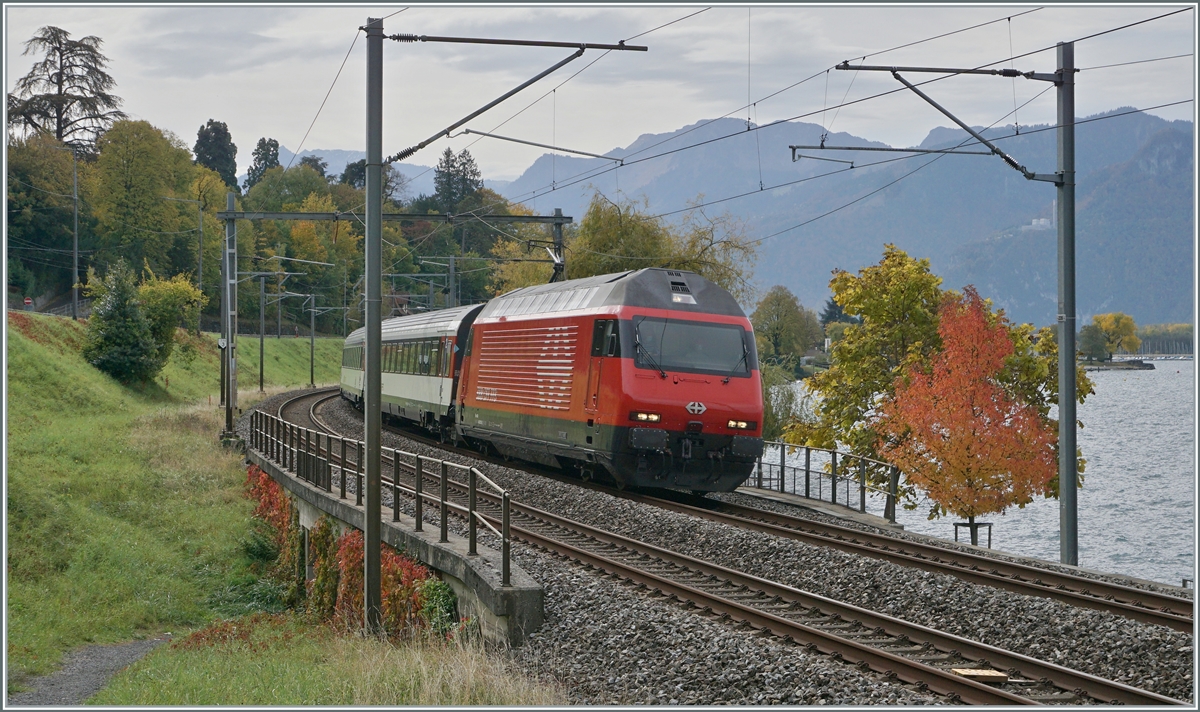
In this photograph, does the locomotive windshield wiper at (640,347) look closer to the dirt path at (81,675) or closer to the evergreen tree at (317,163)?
the dirt path at (81,675)

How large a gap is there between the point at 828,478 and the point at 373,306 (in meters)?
17.7

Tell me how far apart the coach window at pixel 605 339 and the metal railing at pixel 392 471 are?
9.75 ft

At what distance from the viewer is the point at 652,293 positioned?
18.4m

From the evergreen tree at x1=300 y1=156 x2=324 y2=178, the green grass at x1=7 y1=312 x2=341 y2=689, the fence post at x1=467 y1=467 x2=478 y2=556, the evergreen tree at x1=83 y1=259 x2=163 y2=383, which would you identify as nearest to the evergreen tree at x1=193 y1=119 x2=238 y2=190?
the evergreen tree at x1=300 y1=156 x2=324 y2=178

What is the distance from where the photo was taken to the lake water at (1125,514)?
52.4 meters

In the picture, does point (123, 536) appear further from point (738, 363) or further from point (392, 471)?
point (738, 363)

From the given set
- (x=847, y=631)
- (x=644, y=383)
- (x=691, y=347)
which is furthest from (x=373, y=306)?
(x=691, y=347)

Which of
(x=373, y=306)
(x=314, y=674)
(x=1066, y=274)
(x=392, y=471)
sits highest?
(x=1066, y=274)

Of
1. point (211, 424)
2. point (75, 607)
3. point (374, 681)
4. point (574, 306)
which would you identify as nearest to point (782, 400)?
point (211, 424)

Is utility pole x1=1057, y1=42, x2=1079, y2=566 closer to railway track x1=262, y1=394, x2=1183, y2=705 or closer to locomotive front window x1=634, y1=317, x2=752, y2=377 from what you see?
locomotive front window x1=634, y1=317, x2=752, y2=377

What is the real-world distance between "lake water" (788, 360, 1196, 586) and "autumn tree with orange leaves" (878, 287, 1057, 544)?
456 centimetres

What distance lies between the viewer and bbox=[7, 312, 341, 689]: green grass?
62.5ft

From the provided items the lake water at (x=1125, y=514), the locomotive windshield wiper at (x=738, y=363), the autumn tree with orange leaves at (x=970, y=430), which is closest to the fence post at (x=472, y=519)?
the locomotive windshield wiper at (x=738, y=363)

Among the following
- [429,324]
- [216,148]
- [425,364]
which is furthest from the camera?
[216,148]
